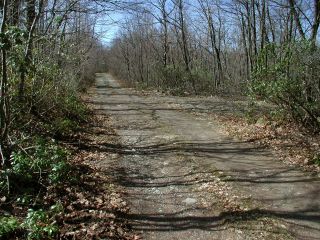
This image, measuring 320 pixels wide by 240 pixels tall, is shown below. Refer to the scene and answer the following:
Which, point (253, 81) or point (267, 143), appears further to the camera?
point (253, 81)

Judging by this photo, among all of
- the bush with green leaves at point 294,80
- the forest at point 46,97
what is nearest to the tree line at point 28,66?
the forest at point 46,97

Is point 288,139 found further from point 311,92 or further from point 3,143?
point 3,143

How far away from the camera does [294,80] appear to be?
419 inches

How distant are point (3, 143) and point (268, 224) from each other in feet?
16.8

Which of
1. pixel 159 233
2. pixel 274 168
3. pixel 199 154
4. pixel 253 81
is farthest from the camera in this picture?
pixel 253 81

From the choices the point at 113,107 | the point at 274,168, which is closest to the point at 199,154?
the point at 274,168

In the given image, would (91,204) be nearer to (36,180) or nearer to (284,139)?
(36,180)

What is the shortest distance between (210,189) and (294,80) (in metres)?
4.72

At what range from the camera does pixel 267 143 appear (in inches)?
429

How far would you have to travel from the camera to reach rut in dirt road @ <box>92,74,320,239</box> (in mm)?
5965

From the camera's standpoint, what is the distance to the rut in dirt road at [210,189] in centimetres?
596

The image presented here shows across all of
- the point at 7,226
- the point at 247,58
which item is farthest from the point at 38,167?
the point at 247,58

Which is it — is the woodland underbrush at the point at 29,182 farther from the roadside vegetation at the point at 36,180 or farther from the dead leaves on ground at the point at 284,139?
the dead leaves on ground at the point at 284,139

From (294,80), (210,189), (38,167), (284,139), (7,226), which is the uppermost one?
(294,80)
